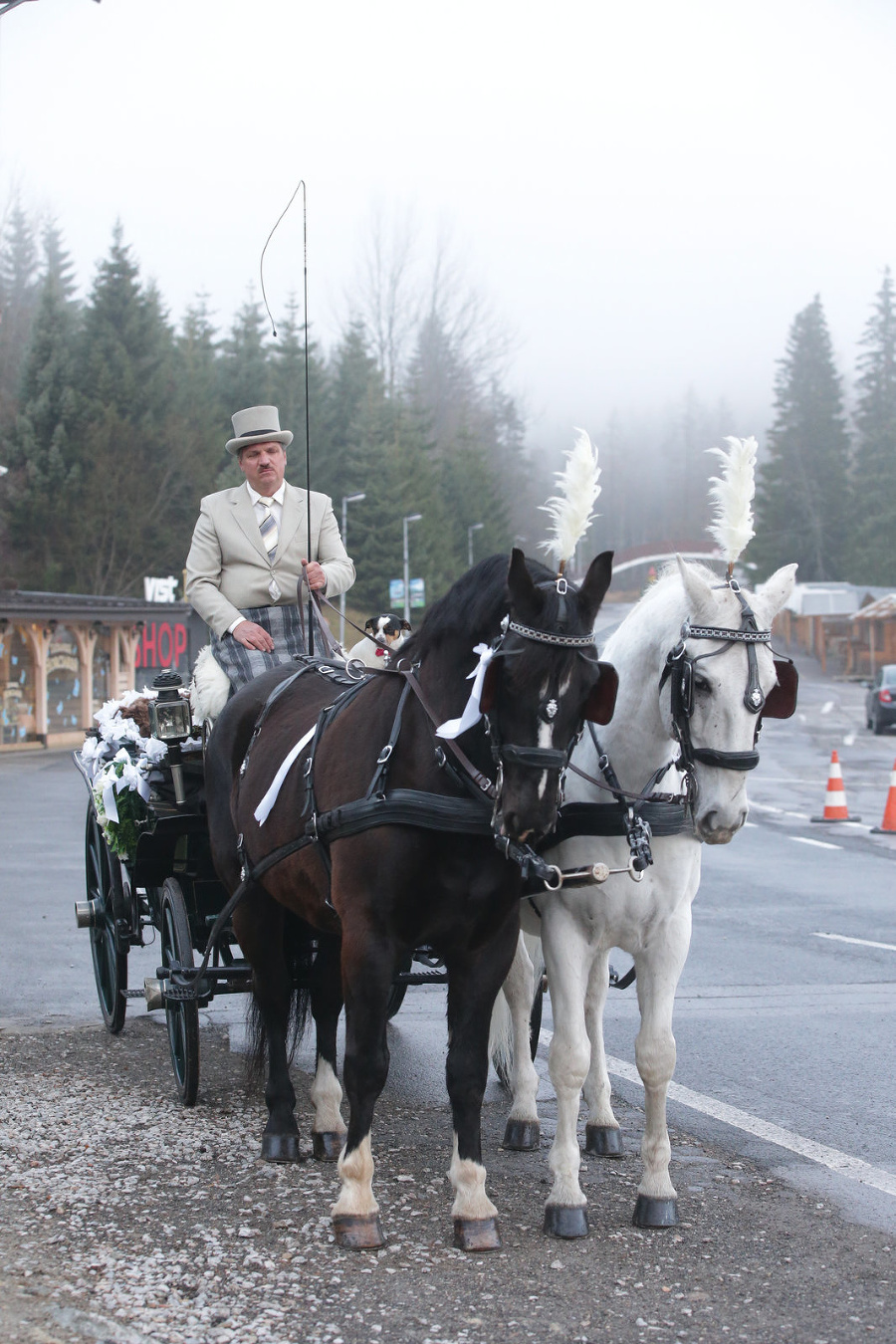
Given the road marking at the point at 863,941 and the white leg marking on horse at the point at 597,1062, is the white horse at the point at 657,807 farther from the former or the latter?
the road marking at the point at 863,941

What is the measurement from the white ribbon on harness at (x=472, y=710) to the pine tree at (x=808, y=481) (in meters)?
82.3

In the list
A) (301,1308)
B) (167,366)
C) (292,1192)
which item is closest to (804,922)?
(292,1192)

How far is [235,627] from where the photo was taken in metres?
6.18

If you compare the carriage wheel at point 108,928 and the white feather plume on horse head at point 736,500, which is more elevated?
the white feather plume on horse head at point 736,500

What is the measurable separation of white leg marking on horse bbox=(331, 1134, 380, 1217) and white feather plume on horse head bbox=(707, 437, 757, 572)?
7.29 ft

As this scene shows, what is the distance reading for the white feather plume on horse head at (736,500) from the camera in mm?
4688

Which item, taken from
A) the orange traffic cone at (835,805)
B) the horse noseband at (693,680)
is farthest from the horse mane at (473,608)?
the orange traffic cone at (835,805)

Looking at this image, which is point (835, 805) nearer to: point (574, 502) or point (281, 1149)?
point (281, 1149)

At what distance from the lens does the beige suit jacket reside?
6.34 metres

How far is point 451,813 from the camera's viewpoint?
13.6 ft

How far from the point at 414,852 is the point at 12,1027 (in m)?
3.86

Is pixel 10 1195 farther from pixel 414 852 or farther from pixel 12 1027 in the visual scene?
pixel 12 1027

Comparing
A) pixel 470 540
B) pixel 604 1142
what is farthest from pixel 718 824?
pixel 470 540

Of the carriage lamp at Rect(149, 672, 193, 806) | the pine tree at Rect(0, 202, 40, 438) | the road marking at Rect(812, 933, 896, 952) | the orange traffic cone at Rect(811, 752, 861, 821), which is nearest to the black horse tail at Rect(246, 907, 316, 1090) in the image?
the carriage lamp at Rect(149, 672, 193, 806)
